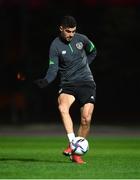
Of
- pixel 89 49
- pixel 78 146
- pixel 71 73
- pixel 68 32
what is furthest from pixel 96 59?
pixel 78 146

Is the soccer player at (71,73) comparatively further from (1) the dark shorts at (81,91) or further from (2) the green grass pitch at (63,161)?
(2) the green grass pitch at (63,161)

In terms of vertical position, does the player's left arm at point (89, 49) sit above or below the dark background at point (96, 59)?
above

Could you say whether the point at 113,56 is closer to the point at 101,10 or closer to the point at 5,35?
the point at 101,10

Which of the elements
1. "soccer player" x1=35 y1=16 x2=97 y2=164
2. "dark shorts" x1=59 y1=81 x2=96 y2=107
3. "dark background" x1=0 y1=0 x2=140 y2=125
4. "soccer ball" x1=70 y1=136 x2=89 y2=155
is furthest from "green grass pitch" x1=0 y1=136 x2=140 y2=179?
"dark background" x1=0 y1=0 x2=140 y2=125

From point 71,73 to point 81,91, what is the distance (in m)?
0.35

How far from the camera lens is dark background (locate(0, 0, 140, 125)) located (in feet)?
124

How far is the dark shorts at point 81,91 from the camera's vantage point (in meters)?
13.6

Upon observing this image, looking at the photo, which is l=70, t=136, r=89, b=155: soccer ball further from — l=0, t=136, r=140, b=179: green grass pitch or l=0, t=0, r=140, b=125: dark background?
l=0, t=0, r=140, b=125: dark background

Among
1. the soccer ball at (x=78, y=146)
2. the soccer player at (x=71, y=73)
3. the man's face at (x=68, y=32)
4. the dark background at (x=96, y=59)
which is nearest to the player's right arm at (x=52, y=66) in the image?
the soccer player at (x=71, y=73)

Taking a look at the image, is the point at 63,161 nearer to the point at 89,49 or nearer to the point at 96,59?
the point at 89,49

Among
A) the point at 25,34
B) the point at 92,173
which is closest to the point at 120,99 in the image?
the point at 25,34

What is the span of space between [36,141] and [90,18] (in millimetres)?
18967

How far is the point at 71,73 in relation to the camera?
13562mm

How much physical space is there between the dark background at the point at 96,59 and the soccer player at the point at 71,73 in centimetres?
2229
